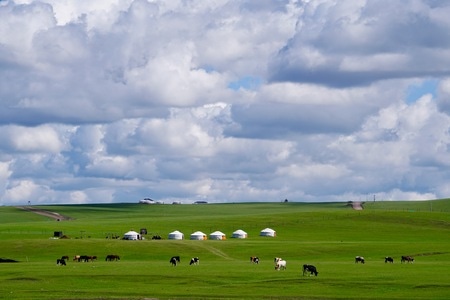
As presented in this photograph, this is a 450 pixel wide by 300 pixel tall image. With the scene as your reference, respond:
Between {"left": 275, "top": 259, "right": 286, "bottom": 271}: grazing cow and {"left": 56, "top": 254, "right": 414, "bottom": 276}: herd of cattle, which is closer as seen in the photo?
{"left": 56, "top": 254, "right": 414, "bottom": 276}: herd of cattle

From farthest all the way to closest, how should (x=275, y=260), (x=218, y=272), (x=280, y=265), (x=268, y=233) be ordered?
(x=268, y=233)
(x=275, y=260)
(x=280, y=265)
(x=218, y=272)

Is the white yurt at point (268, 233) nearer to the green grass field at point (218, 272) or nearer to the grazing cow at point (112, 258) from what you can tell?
the green grass field at point (218, 272)

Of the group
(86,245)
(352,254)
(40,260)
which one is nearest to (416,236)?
(352,254)

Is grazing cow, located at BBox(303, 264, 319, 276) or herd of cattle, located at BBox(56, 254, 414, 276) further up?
herd of cattle, located at BBox(56, 254, 414, 276)

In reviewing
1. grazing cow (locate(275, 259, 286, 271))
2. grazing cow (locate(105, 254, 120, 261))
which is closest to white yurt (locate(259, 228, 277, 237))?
grazing cow (locate(105, 254, 120, 261))

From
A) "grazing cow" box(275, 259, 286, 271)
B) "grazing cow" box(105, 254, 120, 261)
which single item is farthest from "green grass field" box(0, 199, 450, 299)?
"grazing cow" box(105, 254, 120, 261)

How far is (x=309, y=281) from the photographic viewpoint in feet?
268

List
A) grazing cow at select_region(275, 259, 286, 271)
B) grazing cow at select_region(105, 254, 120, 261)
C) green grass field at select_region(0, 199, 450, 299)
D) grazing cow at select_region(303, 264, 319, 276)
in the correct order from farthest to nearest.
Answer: grazing cow at select_region(105, 254, 120, 261)
grazing cow at select_region(275, 259, 286, 271)
grazing cow at select_region(303, 264, 319, 276)
green grass field at select_region(0, 199, 450, 299)

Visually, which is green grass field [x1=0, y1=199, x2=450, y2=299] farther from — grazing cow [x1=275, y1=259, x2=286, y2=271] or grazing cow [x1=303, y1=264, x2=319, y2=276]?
grazing cow [x1=275, y1=259, x2=286, y2=271]

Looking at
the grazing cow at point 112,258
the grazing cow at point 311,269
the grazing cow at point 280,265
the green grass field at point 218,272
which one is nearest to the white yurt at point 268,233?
the green grass field at point 218,272

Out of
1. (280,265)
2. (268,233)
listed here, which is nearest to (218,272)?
(280,265)

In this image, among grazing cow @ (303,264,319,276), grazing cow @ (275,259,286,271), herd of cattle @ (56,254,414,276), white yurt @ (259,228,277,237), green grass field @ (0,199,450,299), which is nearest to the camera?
green grass field @ (0,199,450,299)

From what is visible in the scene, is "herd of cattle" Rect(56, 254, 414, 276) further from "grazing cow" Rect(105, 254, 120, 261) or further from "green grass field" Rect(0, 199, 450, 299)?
"green grass field" Rect(0, 199, 450, 299)

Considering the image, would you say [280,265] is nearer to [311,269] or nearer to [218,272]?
[218,272]
